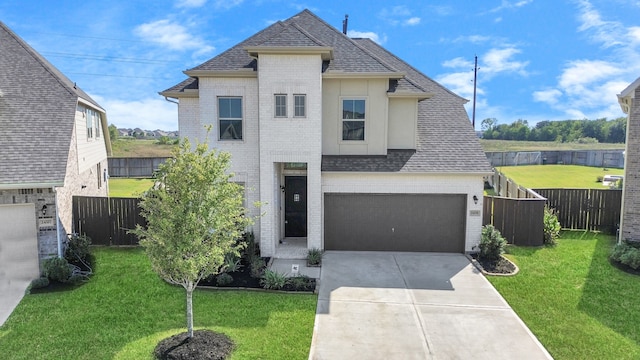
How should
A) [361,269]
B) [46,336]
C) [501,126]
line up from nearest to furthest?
[46,336] < [361,269] < [501,126]

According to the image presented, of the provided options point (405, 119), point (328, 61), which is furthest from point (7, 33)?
point (405, 119)

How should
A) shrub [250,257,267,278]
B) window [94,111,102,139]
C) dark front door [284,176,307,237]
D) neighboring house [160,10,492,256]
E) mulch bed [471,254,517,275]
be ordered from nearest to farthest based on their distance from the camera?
shrub [250,257,267,278] < mulch bed [471,254,517,275] < neighboring house [160,10,492,256] < dark front door [284,176,307,237] < window [94,111,102,139]

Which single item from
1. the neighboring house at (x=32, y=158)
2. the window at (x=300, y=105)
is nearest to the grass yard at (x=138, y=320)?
the neighboring house at (x=32, y=158)

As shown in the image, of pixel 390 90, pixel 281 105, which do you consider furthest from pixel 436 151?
pixel 281 105

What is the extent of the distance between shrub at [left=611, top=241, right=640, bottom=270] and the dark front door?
952cm

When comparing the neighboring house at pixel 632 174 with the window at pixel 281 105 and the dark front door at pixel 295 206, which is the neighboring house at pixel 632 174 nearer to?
the dark front door at pixel 295 206

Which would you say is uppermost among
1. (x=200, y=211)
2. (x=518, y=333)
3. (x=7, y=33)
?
(x=7, y=33)

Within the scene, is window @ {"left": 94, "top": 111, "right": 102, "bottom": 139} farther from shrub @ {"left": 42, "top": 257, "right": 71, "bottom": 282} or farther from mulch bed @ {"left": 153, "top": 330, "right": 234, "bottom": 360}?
mulch bed @ {"left": 153, "top": 330, "right": 234, "bottom": 360}

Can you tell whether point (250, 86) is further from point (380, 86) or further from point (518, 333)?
point (518, 333)

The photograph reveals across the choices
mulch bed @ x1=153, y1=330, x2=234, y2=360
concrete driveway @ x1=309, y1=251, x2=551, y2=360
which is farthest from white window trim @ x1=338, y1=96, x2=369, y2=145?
mulch bed @ x1=153, y1=330, x2=234, y2=360

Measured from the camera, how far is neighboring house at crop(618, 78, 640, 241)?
12.4 meters

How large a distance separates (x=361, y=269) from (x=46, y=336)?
742 cm

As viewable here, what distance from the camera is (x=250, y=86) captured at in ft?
41.7

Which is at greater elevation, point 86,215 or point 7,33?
point 7,33
